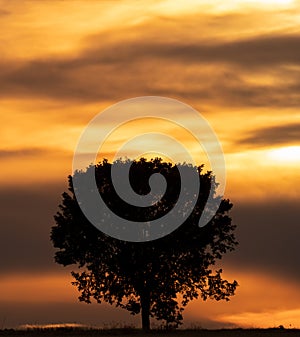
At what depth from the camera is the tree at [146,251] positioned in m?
100

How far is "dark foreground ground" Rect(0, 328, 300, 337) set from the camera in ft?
284

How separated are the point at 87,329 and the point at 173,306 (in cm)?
926

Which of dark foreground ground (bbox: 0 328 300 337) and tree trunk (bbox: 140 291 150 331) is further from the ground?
tree trunk (bbox: 140 291 150 331)

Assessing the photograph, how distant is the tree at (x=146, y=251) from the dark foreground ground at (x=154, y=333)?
7.34m

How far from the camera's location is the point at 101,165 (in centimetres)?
10306

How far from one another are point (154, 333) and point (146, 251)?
1117 centimetres

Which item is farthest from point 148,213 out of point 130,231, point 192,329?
point 192,329

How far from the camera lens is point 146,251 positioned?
10050 centimetres

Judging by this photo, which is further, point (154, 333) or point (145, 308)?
point (145, 308)

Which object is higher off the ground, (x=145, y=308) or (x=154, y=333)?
(x=145, y=308)

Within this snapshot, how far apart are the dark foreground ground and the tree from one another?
734 cm

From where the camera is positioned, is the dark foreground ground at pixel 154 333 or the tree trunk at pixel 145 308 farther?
the tree trunk at pixel 145 308

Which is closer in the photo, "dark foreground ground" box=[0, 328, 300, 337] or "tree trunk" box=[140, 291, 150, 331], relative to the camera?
"dark foreground ground" box=[0, 328, 300, 337]

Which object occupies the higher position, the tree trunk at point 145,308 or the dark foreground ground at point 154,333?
the tree trunk at point 145,308
